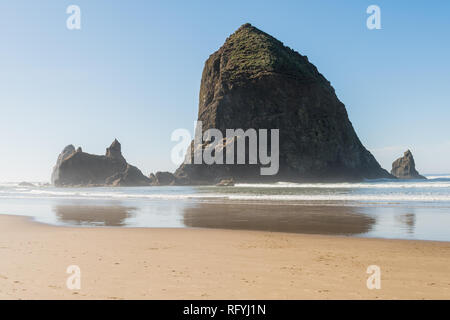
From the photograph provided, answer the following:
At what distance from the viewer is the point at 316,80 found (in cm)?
9581

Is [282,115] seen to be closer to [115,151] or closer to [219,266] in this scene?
[115,151]

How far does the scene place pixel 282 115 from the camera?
289 feet

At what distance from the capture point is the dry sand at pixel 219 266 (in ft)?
16.2

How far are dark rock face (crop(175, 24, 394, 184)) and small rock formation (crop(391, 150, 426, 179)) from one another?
32.6m

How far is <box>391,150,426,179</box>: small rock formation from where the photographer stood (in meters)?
123

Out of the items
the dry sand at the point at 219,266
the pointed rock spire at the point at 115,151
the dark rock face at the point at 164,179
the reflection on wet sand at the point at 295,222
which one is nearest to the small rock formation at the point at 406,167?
the dark rock face at the point at 164,179

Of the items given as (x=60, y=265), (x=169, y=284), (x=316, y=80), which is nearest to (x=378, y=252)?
(x=169, y=284)

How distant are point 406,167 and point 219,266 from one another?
444ft

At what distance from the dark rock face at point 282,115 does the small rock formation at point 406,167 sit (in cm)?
3263

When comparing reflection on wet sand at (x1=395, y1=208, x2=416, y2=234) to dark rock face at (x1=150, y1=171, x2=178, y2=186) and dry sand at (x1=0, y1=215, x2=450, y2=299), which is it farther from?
dark rock face at (x1=150, y1=171, x2=178, y2=186)

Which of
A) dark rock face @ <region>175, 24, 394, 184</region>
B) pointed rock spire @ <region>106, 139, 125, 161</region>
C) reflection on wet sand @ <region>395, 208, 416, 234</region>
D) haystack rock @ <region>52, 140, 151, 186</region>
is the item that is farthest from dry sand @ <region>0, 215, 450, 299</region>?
pointed rock spire @ <region>106, 139, 125, 161</region>
